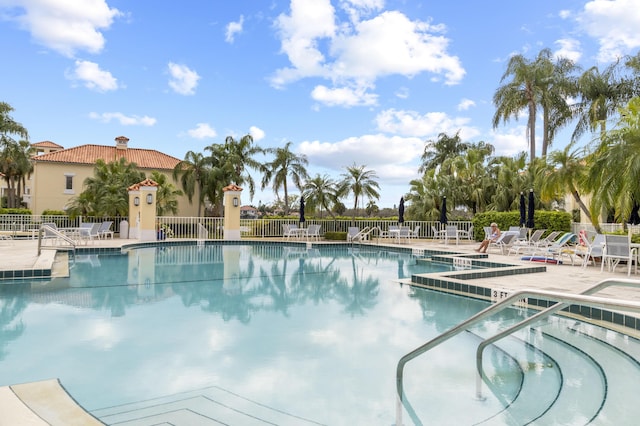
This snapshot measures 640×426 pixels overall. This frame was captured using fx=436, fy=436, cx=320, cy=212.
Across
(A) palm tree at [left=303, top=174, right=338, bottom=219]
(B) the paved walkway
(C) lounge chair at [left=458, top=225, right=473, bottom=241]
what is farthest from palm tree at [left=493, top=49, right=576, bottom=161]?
(B) the paved walkway

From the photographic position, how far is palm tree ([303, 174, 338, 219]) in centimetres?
2711

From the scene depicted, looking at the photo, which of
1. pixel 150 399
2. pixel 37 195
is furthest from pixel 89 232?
pixel 37 195

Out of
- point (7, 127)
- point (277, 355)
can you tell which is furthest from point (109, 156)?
point (277, 355)

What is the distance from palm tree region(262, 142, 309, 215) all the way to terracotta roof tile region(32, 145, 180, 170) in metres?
9.02

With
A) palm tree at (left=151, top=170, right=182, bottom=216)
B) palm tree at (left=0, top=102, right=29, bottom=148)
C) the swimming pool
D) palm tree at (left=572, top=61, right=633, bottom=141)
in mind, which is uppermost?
palm tree at (left=572, top=61, right=633, bottom=141)

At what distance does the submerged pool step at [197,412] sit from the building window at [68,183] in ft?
109

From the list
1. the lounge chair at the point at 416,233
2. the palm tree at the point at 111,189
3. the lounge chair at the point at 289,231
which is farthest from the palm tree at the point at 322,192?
the palm tree at the point at 111,189

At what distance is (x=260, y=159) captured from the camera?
101 ft

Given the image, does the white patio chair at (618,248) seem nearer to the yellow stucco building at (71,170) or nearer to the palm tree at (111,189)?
the palm tree at (111,189)

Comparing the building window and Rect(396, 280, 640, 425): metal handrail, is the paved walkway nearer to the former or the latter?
Rect(396, 280, 640, 425): metal handrail

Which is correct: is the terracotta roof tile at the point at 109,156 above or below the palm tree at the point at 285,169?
above

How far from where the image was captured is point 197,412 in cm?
297

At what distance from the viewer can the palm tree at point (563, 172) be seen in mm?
17547

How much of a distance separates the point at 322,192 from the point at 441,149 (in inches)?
503
